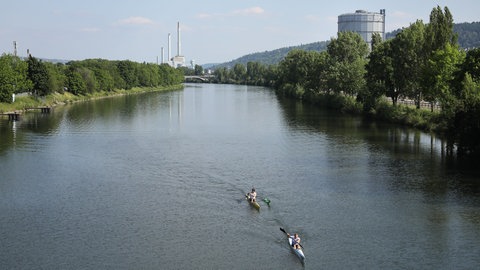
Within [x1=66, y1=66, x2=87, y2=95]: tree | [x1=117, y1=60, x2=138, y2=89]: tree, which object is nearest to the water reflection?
[x1=66, y1=66, x2=87, y2=95]: tree

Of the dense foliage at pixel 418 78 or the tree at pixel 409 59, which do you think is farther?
the tree at pixel 409 59

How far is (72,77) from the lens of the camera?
4264 inches

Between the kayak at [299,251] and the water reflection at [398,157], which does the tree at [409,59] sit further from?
the kayak at [299,251]

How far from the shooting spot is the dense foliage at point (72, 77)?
78.7 metres

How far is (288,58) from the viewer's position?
13712 cm

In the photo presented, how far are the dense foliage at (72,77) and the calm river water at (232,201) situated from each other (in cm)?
2633

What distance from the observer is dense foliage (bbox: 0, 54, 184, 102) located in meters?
78.7

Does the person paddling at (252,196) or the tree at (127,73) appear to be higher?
the tree at (127,73)

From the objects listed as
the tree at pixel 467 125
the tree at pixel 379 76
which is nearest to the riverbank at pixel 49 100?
the tree at pixel 379 76

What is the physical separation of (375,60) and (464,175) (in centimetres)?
3622

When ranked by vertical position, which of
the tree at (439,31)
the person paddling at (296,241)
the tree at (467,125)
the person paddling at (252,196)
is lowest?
the person paddling at (296,241)

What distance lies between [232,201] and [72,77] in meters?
83.9

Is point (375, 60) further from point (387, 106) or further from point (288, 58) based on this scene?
point (288, 58)

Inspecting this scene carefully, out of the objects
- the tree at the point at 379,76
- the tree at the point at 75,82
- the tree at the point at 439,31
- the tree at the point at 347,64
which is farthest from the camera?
the tree at the point at 75,82
